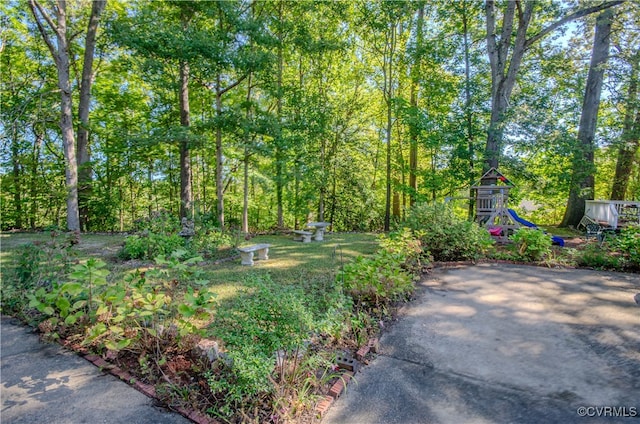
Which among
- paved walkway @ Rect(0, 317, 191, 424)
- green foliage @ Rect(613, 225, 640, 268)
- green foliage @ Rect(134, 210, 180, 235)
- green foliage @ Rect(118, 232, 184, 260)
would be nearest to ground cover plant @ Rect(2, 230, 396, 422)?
paved walkway @ Rect(0, 317, 191, 424)

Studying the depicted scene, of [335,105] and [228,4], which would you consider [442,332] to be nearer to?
[228,4]

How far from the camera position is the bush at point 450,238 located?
5270 millimetres

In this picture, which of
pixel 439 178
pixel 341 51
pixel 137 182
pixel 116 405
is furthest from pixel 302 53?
pixel 116 405

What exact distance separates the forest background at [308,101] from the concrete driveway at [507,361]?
15.9ft

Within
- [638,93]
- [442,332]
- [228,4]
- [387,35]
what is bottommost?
[442,332]

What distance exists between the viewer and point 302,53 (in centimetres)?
944

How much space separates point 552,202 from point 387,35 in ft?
30.7

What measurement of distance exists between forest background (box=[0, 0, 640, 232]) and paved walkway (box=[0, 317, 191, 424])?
501cm

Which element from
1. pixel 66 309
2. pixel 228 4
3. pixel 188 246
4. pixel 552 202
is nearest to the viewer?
pixel 66 309

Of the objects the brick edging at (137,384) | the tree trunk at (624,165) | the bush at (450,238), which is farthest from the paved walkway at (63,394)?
the tree trunk at (624,165)

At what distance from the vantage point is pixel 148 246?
16.4 feet

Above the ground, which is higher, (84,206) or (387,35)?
(387,35)

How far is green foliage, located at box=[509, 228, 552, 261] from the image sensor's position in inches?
198

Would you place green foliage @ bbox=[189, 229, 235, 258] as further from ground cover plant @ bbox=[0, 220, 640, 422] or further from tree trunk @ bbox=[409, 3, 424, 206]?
tree trunk @ bbox=[409, 3, 424, 206]
